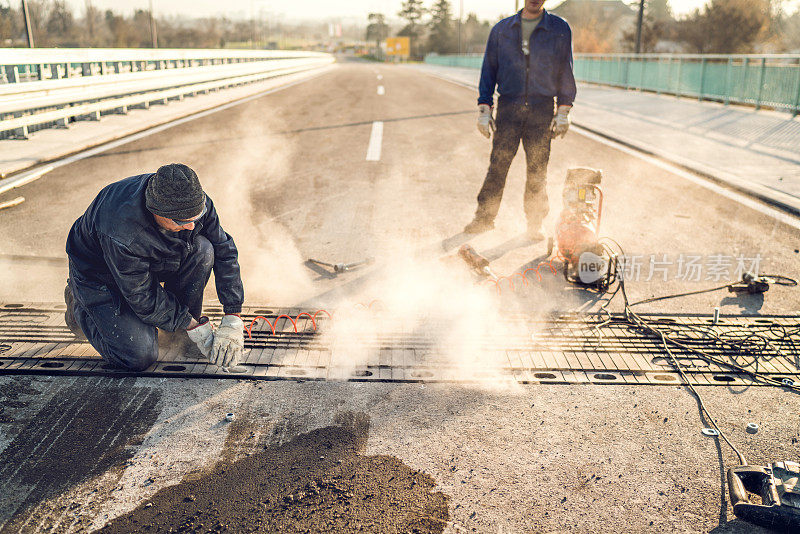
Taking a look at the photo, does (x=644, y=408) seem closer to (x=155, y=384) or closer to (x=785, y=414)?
(x=785, y=414)

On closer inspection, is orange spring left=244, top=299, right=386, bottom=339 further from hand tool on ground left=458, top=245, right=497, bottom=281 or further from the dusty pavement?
hand tool on ground left=458, top=245, right=497, bottom=281

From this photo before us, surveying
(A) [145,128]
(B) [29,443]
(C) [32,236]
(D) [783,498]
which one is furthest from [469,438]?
(A) [145,128]

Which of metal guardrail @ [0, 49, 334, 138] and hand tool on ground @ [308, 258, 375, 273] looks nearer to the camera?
hand tool on ground @ [308, 258, 375, 273]

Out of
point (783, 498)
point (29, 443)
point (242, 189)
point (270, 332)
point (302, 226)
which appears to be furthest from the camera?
point (242, 189)

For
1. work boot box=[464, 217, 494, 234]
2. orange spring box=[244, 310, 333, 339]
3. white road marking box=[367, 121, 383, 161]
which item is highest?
white road marking box=[367, 121, 383, 161]

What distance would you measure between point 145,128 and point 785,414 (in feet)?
35.5

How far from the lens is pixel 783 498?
93.7 inches

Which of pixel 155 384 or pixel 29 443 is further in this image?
pixel 155 384

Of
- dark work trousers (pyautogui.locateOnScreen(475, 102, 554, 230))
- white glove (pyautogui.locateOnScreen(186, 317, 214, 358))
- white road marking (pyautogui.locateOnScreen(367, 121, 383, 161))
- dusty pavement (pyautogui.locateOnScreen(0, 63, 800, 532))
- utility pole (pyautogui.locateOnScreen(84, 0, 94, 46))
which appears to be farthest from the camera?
utility pole (pyautogui.locateOnScreen(84, 0, 94, 46))

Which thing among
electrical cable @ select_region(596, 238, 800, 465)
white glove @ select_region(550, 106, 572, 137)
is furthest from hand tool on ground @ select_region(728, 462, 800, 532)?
white glove @ select_region(550, 106, 572, 137)

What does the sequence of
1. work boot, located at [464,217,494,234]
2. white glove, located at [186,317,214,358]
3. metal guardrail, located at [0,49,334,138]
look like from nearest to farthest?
white glove, located at [186,317,214,358], work boot, located at [464,217,494,234], metal guardrail, located at [0,49,334,138]

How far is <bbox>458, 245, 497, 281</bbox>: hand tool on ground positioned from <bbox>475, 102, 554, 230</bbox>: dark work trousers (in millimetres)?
968

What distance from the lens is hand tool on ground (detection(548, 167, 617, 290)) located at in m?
4.58

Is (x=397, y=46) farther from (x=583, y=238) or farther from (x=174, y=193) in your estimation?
(x=174, y=193)
